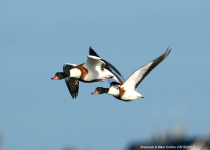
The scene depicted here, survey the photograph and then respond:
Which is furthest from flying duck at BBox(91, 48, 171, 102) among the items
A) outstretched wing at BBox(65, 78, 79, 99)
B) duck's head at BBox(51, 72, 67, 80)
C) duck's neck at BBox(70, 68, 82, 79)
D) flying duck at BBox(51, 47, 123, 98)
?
outstretched wing at BBox(65, 78, 79, 99)

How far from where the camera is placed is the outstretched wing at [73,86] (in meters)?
26.3

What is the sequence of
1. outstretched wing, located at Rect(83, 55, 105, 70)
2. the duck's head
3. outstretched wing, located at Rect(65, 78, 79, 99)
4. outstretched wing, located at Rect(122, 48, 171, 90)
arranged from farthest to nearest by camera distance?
1. outstretched wing, located at Rect(65, 78, 79, 99)
2. the duck's head
3. outstretched wing, located at Rect(83, 55, 105, 70)
4. outstretched wing, located at Rect(122, 48, 171, 90)

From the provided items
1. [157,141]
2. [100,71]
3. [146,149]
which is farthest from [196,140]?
[157,141]

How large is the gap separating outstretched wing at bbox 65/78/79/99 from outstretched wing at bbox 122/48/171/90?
12.8ft

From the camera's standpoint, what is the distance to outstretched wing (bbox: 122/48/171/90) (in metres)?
22.3

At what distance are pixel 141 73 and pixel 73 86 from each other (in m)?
4.59

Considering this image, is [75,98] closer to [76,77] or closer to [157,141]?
[76,77]

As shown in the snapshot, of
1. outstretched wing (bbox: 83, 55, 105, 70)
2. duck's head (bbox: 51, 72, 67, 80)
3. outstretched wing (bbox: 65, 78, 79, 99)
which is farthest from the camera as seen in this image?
outstretched wing (bbox: 65, 78, 79, 99)

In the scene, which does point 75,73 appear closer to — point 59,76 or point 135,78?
point 59,76

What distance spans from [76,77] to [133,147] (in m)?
26.7

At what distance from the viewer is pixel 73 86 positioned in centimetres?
2631

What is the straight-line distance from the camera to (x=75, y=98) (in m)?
26.5

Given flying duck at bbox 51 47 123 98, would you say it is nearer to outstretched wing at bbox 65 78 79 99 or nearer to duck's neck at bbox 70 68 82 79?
duck's neck at bbox 70 68 82 79

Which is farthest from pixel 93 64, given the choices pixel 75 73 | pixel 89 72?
pixel 75 73
